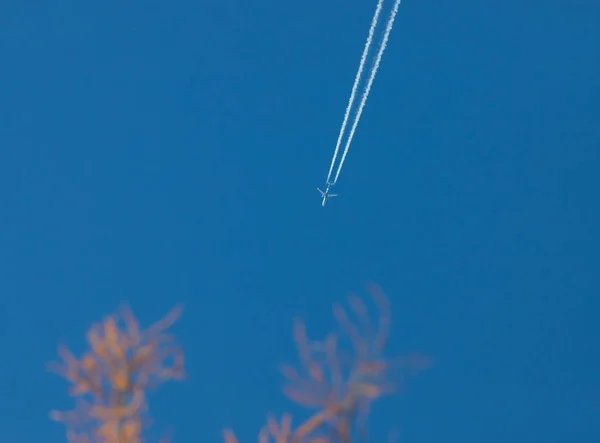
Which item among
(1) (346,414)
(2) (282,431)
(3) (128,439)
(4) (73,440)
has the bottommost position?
(1) (346,414)

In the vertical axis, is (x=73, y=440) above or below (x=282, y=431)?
above

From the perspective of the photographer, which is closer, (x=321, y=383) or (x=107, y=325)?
(x=321, y=383)

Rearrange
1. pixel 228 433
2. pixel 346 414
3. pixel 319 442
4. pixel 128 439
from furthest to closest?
pixel 128 439, pixel 228 433, pixel 319 442, pixel 346 414

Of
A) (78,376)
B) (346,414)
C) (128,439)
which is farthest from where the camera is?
(78,376)

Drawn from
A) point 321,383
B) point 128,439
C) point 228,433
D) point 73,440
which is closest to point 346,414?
point 321,383

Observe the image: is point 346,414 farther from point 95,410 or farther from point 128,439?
point 95,410

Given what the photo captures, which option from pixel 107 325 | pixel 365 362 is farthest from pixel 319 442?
pixel 107 325

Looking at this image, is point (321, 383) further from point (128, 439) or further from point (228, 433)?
point (128, 439)

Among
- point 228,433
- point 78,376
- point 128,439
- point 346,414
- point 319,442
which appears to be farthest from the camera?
Answer: point 78,376

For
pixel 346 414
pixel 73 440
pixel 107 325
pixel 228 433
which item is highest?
pixel 107 325
